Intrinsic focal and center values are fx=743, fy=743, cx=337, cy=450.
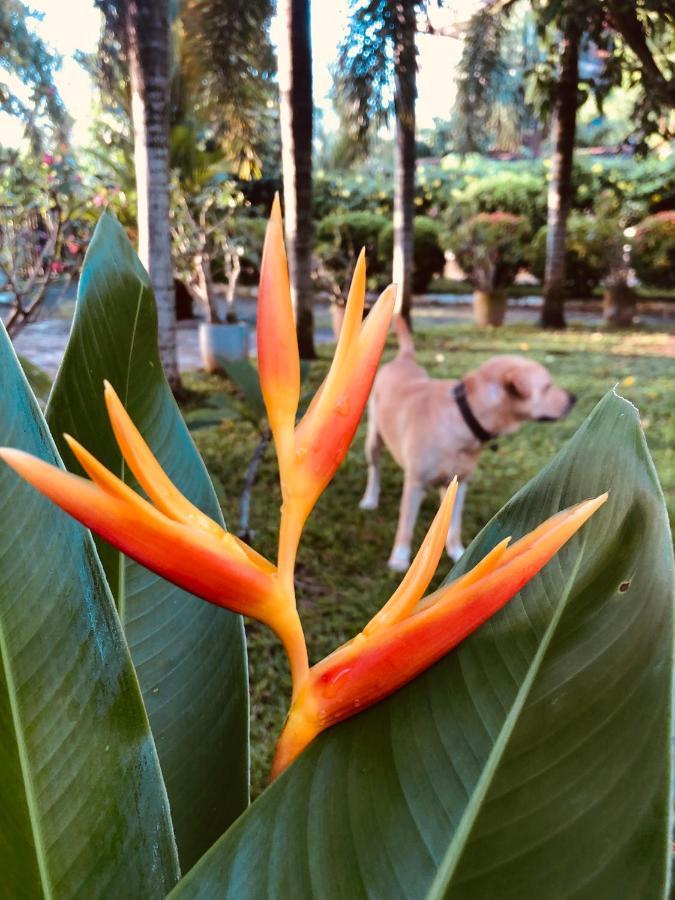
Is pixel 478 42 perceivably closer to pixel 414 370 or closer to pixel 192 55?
pixel 192 55

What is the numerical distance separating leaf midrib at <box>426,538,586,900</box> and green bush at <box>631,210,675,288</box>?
435 inches

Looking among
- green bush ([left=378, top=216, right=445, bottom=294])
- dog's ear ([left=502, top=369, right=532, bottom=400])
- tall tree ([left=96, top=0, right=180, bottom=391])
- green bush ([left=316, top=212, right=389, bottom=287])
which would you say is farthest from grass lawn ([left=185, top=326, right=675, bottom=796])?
green bush ([left=378, top=216, right=445, bottom=294])

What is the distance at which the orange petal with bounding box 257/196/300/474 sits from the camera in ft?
1.18

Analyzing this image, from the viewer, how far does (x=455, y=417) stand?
282 centimetres

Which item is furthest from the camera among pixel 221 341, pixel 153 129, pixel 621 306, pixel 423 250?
pixel 423 250

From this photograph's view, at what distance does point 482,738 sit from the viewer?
40 centimetres

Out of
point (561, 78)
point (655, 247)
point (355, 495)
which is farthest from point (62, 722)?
point (655, 247)

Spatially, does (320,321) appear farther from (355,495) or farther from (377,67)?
(355,495)

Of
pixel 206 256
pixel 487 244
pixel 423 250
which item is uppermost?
pixel 423 250

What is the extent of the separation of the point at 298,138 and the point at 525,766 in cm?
585

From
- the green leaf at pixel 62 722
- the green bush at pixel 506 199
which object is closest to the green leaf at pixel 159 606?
the green leaf at pixel 62 722

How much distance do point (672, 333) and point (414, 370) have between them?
684cm

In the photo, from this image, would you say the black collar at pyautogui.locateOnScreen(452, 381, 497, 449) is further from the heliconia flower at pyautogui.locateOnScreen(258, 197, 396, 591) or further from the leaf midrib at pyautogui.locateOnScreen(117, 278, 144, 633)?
the heliconia flower at pyautogui.locateOnScreen(258, 197, 396, 591)

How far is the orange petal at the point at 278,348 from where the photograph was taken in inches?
14.2
